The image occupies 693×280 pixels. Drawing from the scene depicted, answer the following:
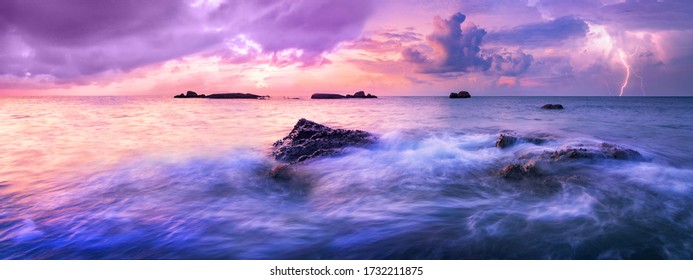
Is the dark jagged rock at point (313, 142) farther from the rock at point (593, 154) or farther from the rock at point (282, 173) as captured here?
the rock at point (593, 154)

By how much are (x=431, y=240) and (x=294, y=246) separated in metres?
1.40

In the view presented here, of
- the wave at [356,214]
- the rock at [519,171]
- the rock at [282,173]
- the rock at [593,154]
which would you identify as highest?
the rock at [593,154]

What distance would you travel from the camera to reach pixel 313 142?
8195mm

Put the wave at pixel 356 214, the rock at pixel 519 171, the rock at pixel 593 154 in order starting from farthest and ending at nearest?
the rock at pixel 593 154, the rock at pixel 519 171, the wave at pixel 356 214

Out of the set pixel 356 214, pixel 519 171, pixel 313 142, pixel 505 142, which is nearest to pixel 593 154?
pixel 519 171

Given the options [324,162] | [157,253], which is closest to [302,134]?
[324,162]

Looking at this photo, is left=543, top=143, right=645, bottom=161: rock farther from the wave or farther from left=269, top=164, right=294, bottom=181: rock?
left=269, top=164, right=294, bottom=181: rock

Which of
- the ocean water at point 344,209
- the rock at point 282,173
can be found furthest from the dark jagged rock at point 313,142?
the rock at point 282,173

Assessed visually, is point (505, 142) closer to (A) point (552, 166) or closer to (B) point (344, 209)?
(A) point (552, 166)

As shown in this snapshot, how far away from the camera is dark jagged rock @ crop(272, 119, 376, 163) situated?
7742 mm

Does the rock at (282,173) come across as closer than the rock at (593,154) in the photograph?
Yes

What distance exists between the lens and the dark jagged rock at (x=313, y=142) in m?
7.74

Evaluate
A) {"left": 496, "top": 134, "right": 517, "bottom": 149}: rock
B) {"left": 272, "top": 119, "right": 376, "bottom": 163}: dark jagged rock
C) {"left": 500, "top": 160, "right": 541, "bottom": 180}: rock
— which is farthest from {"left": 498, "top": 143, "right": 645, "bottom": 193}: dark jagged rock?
{"left": 272, "top": 119, "right": 376, "bottom": 163}: dark jagged rock
